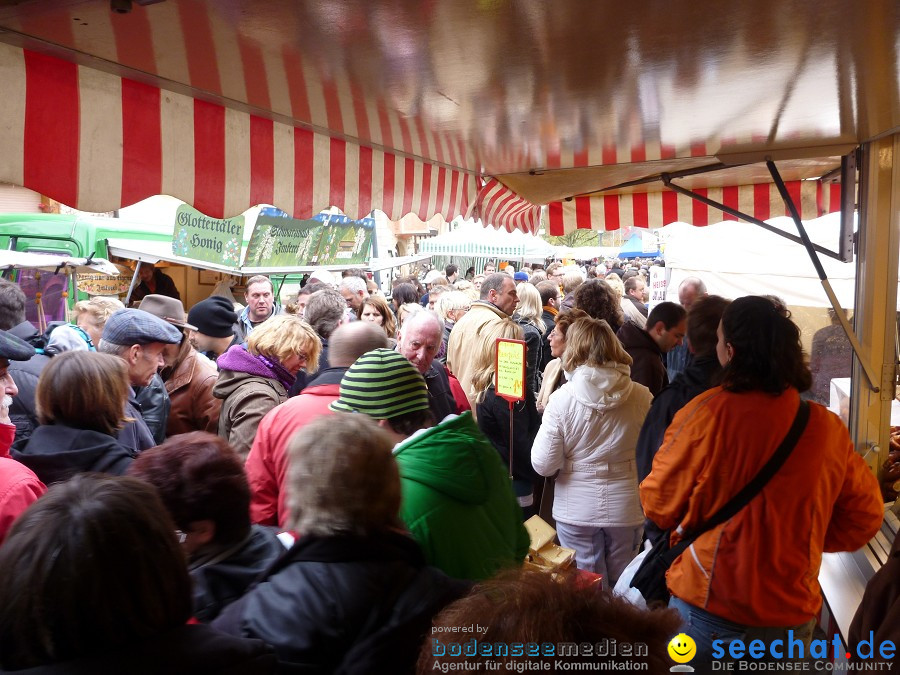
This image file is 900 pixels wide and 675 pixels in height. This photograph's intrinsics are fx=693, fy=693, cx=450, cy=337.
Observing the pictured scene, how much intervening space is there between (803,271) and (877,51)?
6.00 m

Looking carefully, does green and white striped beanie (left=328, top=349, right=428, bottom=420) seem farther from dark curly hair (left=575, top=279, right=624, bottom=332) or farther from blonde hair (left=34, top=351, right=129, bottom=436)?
dark curly hair (left=575, top=279, right=624, bottom=332)

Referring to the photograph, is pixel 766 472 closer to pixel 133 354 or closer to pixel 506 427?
pixel 506 427

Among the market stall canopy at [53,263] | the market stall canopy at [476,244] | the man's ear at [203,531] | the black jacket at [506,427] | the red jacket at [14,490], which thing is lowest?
the black jacket at [506,427]

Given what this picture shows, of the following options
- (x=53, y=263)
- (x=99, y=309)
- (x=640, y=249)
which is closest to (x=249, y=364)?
(x=99, y=309)

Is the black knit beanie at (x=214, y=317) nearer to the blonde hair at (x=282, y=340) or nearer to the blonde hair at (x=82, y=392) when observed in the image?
the blonde hair at (x=282, y=340)

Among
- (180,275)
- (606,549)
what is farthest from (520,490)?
(180,275)

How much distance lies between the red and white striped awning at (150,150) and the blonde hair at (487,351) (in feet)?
4.02

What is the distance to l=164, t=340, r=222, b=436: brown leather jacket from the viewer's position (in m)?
3.76

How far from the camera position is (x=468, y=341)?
4.89m

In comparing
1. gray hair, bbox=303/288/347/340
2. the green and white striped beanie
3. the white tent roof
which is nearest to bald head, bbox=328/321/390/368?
the green and white striped beanie

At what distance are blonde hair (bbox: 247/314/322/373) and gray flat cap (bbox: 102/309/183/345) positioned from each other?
44 cm

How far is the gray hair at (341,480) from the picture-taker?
157 centimetres

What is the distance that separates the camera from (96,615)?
1.14 meters

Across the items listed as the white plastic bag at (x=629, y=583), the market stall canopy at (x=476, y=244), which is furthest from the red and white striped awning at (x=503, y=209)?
the market stall canopy at (x=476, y=244)
